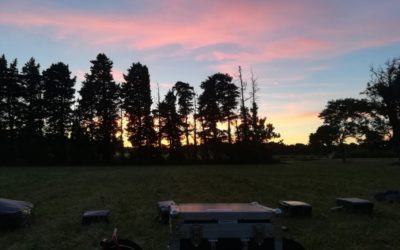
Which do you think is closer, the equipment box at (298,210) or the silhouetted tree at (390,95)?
the equipment box at (298,210)

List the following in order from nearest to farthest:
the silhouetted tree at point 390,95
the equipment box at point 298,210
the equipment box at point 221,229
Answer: the equipment box at point 221,229 < the equipment box at point 298,210 < the silhouetted tree at point 390,95

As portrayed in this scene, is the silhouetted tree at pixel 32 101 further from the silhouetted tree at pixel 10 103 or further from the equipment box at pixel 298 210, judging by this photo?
the equipment box at pixel 298 210

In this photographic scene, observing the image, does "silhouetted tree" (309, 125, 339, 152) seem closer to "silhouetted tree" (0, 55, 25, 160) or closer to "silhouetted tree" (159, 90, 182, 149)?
"silhouetted tree" (159, 90, 182, 149)

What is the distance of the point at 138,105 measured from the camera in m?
82.6

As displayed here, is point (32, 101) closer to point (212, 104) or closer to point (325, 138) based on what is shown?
point (212, 104)

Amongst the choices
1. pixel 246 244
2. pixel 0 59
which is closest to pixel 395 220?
pixel 246 244

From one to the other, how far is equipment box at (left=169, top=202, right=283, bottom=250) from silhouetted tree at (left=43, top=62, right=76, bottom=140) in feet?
238

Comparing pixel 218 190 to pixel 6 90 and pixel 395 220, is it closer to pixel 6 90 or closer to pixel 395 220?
pixel 395 220

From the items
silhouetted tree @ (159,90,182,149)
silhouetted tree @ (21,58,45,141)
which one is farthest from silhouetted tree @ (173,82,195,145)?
silhouetted tree @ (21,58,45,141)

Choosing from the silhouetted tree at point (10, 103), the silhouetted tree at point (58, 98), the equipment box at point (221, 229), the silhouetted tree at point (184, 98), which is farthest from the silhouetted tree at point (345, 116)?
the equipment box at point (221, 229)

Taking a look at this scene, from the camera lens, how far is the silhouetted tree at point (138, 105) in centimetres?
8019

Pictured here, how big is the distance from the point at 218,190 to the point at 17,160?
171ft

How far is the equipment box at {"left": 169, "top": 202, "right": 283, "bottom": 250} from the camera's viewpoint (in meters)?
6.75

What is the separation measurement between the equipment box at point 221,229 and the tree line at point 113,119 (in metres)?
67.3
